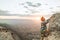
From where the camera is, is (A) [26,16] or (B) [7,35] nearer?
(B) [7,35]

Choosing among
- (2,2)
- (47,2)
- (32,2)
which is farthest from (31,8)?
(2,2)

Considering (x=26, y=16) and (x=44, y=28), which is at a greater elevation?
(x=26, y=16)

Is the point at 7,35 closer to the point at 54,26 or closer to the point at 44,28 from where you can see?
the point at 44,28

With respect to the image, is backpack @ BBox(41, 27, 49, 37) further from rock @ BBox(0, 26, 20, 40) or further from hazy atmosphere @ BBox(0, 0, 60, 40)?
rock @ BBox(0, 26, 20, 40)

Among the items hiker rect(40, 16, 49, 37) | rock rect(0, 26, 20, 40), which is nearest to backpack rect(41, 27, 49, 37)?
hiker rect(40, 16, 49, 37)

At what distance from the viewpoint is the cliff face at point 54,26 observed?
258cm

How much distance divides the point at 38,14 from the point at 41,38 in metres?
0.41

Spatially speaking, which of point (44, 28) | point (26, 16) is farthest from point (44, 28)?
point (26, 16)

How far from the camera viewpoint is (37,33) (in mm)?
2801

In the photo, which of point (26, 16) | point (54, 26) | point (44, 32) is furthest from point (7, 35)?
point (54, 26)

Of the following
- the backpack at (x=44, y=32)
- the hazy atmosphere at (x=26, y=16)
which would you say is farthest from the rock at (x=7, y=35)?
the backpack at (x=44, y=32)

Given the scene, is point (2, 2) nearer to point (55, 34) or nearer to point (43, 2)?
point (43, 2)

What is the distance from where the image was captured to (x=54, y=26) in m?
2.69

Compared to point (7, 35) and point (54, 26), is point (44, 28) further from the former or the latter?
point (7, 35)
